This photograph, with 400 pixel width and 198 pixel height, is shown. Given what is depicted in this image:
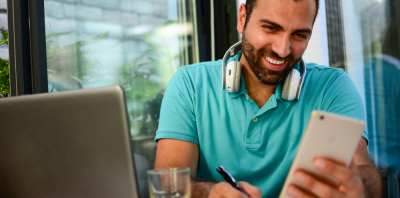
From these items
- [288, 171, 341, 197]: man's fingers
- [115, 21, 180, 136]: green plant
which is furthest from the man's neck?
[115, 21, 180, 136]: green plant

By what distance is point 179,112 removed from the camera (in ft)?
4.21

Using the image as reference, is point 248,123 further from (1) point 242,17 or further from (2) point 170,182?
(2) point 170,182

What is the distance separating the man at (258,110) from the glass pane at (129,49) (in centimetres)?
87

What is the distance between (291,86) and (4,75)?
1.49 meters

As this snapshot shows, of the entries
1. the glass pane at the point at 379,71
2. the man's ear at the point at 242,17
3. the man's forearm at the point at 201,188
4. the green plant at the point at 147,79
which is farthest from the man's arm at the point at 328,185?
the green plant at the point at 147,79

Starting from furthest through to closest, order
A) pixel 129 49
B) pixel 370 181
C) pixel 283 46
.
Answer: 1. pixel 129 49
2. pixel 283 46
3. pixel 370 181

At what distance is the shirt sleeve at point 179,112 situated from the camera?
122 cm

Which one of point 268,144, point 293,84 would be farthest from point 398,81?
point 268,144

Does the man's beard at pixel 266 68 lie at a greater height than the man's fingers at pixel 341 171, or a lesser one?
greater

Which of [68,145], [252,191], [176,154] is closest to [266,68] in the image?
[176,154]

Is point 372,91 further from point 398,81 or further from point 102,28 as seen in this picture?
point 102,28

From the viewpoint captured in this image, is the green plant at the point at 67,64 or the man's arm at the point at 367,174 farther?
the green plant at the point at 67,64

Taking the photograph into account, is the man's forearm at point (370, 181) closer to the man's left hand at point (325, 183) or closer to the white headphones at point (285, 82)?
the man's left hand at point (325, 183)

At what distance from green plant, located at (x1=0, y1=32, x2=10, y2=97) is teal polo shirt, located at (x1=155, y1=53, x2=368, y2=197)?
3.12 feet
